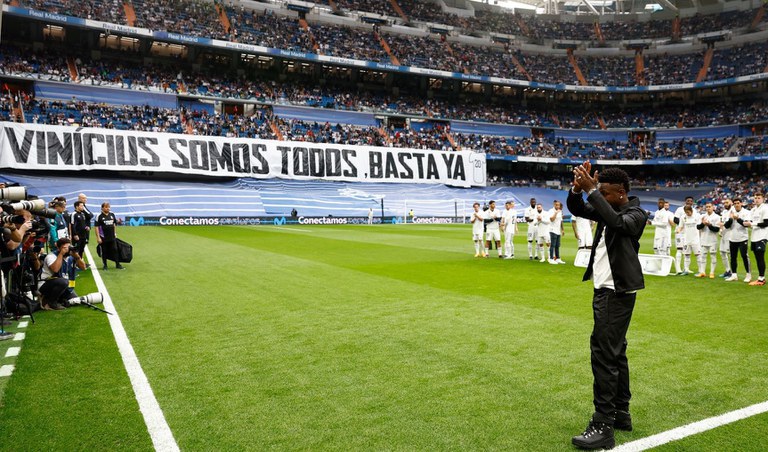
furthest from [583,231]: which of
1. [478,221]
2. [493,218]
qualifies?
[478,221]

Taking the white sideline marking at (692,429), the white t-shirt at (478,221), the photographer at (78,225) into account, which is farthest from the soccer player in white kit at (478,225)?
the white sideline marking at (692,429)

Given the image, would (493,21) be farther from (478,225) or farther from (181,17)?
(478,225)

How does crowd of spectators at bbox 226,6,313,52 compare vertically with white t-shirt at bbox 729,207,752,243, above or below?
above

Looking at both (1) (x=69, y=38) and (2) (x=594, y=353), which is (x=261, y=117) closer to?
(1) (x=69, y=38)

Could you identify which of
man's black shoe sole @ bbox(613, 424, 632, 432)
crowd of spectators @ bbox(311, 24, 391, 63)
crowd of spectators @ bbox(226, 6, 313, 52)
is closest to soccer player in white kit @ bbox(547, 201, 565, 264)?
man's black shoe sole @ bbox(613, 424, 632, 432)

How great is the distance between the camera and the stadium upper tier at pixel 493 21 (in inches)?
2041

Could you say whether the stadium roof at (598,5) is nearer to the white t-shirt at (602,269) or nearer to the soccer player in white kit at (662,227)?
the soccer player in white kit at (662,227)

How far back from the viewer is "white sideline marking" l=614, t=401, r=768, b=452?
3936 millimetres

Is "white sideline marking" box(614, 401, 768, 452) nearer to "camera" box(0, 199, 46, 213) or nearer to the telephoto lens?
the telephoto lens

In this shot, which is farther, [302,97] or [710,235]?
[302,97]

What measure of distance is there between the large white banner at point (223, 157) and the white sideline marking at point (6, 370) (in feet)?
124

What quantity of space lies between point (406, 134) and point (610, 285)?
54018 millimetres

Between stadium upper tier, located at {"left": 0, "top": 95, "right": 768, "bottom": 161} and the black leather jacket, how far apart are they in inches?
1767

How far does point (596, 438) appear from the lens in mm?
3883
